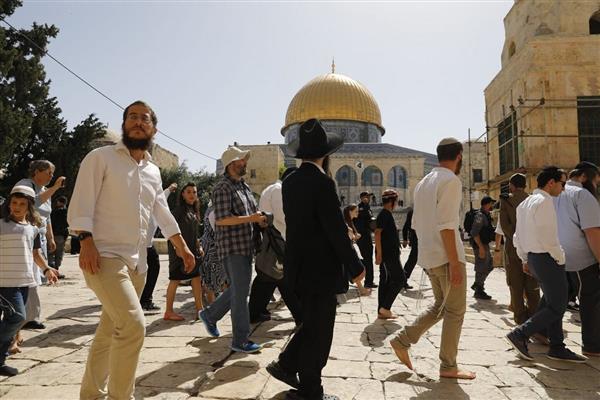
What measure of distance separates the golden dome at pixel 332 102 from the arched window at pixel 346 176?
215 inches

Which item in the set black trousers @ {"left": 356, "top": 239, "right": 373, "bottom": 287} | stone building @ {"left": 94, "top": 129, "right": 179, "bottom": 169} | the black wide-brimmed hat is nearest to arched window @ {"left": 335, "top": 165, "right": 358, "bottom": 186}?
stone building @ {"left": 94, "top": 129, "right": 179, "bottom": 169}

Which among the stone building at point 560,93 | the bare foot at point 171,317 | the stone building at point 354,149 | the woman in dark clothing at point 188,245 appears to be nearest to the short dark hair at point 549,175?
the woman in dark clothing at point 188,245

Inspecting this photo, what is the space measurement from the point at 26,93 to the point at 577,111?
18.4 metres

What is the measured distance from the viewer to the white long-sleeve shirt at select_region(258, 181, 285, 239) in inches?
190

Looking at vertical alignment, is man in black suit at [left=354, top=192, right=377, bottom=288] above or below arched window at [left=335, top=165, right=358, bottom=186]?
below

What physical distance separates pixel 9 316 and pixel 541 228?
402 centimetres

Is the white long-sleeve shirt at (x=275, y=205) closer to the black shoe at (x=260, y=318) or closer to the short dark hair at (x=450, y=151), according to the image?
the black shoe at (x=260, y=318)

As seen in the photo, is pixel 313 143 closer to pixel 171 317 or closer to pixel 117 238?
pixel 117 238

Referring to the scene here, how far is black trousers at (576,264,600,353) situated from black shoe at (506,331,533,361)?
601 millimetres

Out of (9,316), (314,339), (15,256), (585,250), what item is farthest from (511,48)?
(9,316)

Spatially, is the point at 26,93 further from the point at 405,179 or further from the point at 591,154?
the point at 405,179

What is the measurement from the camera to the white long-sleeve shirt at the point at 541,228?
3643 millimetres

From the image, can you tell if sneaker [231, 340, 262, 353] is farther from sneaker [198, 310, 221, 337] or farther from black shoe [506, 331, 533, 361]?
black shoe [506, 331, 533, 361]

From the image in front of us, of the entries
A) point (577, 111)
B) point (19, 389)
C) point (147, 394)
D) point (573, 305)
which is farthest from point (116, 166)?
point (577, 111)
